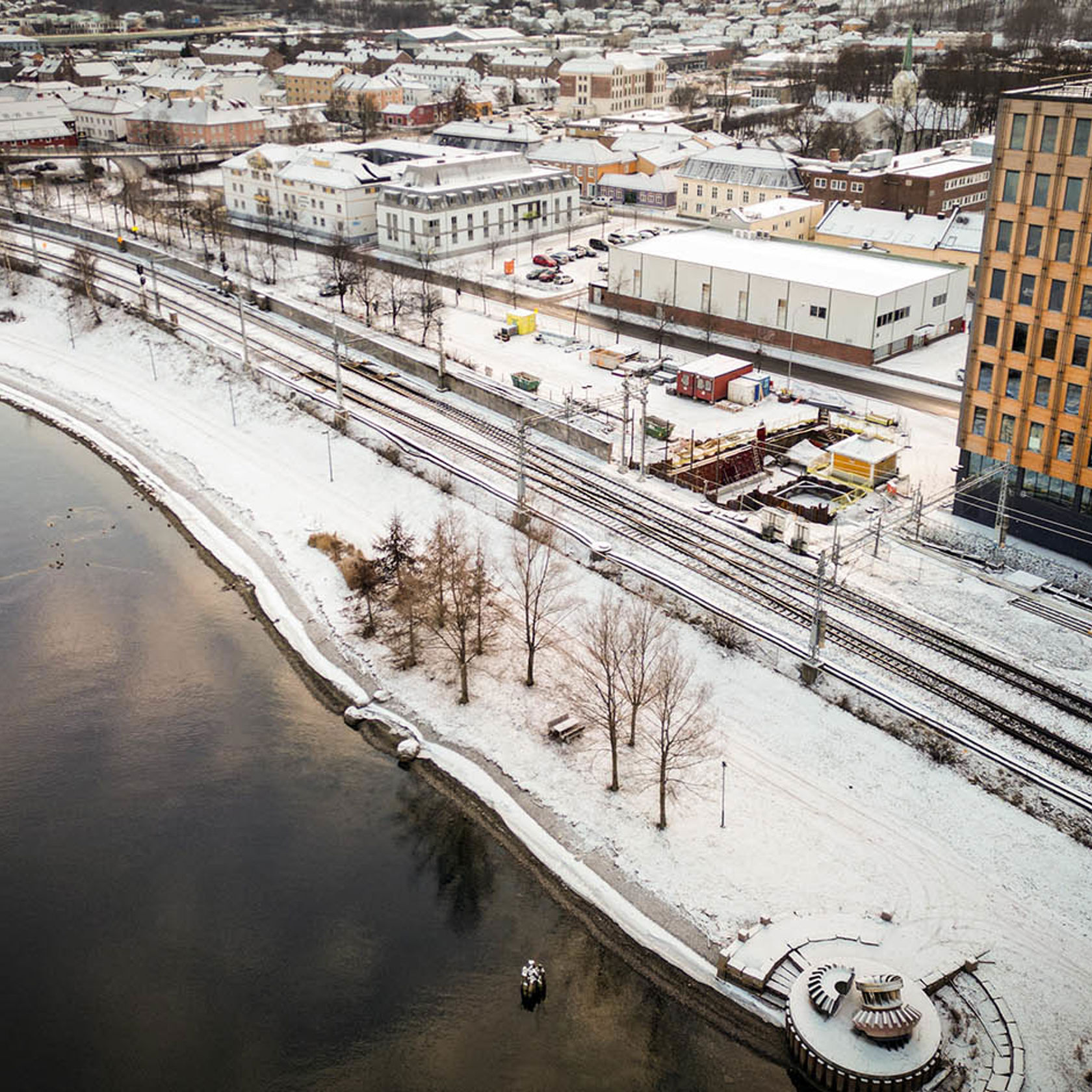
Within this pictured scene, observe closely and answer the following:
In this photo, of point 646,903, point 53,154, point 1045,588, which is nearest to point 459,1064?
point 646,903

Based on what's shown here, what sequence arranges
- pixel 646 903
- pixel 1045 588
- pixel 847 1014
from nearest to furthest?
1. pixel 847 1014
2. pixel 646 903
3. pixel 1045 588

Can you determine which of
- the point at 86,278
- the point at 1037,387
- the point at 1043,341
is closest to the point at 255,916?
the point at 1037,387

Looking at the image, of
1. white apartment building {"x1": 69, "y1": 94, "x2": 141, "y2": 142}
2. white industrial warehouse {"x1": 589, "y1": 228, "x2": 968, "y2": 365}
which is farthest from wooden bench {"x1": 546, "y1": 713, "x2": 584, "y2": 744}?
white apartment building {"x1": 69, "y1": 94, "x2": 141, "y2": 142}

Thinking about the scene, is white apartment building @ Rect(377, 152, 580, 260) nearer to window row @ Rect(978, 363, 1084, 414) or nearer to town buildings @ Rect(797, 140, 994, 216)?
town buildings @ Rect(797, 140, 994, 216)

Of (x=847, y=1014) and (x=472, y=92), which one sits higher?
(x=472, y=92)

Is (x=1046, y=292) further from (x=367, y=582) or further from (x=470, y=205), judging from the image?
(x=470, y=205)

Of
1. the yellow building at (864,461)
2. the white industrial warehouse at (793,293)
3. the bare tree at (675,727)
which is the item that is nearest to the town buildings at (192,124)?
the white industrial warehouse at (793,293)

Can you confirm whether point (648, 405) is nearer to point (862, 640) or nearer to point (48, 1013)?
point (862, 640)
